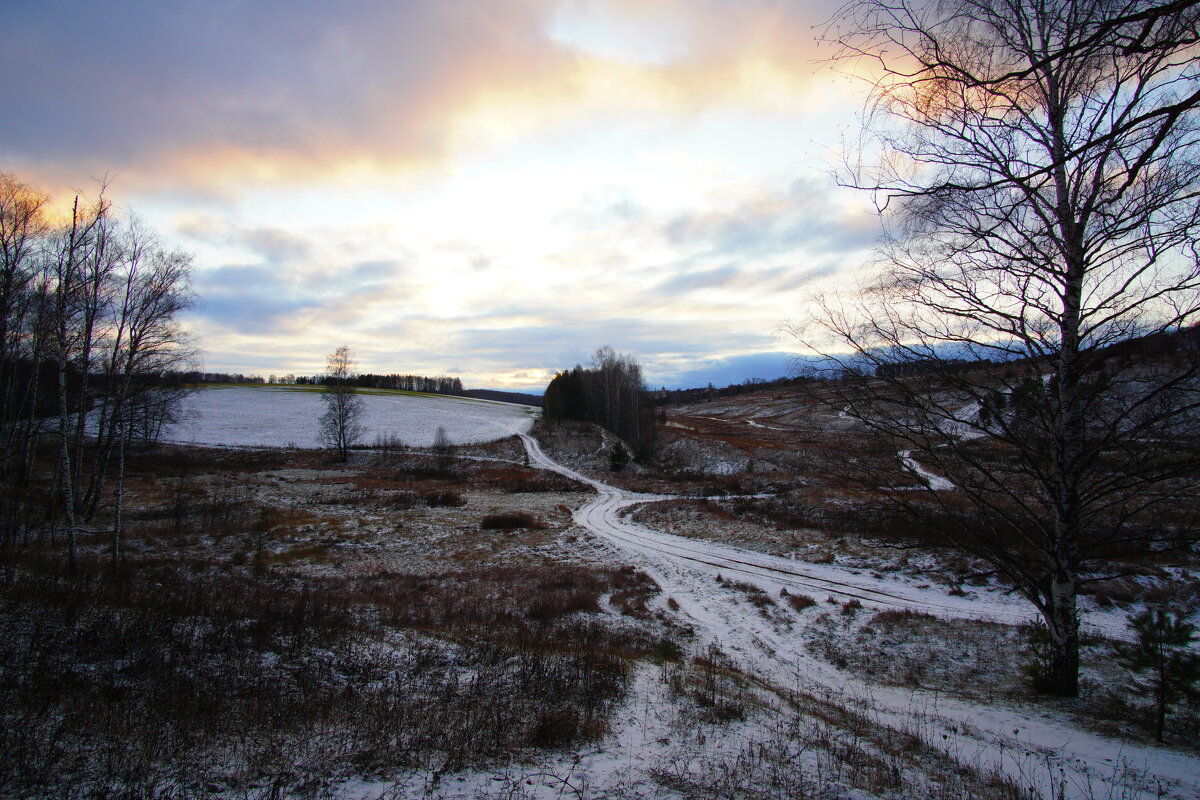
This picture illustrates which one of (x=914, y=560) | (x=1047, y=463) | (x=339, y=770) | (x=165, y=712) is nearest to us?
(x=339, y=770)

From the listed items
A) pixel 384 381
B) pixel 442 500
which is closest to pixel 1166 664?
pixel 442 500

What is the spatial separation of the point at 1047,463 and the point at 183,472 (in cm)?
5855

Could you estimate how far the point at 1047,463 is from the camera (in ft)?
23.1

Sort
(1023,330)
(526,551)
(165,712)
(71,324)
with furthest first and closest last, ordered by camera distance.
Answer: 1. (526,551)
2. (71,324)
3. (1023,330)
4. (165,712)

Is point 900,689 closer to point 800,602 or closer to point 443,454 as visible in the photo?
point 800,602

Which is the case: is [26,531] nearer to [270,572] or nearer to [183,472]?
[270,572]

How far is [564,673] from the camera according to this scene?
8484 mm

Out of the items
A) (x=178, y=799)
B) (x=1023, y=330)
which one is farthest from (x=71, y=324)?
(x=1023, y=330)

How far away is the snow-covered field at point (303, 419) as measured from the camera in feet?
209

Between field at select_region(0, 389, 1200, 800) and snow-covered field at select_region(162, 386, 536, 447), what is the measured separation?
47.5 metres

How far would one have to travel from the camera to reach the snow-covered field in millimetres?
63719

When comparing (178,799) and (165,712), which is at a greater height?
(178,799)

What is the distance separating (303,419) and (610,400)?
51.4 meters

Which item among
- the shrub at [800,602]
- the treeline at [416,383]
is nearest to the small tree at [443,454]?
the shrub at [800,602]
